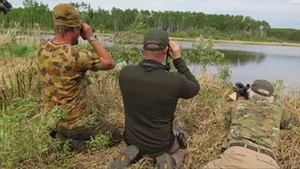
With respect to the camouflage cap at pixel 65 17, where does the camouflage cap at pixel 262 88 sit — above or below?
below

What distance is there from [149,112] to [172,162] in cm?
53

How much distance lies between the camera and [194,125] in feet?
17.8

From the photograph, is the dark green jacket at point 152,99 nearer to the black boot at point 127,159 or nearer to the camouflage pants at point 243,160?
the black boot at point 127,159

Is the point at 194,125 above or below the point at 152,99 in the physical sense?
below

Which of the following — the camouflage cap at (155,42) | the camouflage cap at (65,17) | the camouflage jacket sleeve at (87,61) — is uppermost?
the camouflage cap at (65,17)

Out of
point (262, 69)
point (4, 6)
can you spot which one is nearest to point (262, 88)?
point (4, 6)

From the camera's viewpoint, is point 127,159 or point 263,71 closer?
point 127,159

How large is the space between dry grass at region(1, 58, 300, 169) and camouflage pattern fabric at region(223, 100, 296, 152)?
0.74 metres

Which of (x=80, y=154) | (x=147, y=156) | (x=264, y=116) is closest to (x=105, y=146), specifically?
(x=80, y=154)

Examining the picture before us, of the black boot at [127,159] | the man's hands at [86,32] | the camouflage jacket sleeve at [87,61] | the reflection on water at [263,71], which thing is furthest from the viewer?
the reflection on water at [263,71]

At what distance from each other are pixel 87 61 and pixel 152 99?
78 cm

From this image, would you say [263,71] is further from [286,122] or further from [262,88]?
[262,88]

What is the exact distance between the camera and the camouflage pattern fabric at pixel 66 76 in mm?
4578

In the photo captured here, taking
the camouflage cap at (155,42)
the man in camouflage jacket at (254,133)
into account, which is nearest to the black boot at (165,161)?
the man in camouflage jacket at (254,133)
